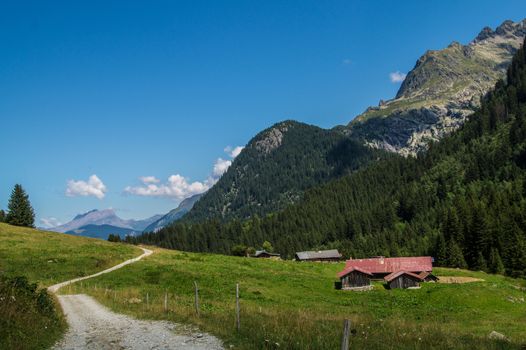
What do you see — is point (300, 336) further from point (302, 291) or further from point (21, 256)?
point (21, 256)

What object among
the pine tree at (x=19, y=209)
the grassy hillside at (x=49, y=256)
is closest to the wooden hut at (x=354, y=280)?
the grassy hillside at (x=49, y=256)

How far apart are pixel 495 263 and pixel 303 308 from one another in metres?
77.7

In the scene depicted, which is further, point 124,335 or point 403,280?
point 403,280

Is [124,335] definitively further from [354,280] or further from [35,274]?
[354,280]

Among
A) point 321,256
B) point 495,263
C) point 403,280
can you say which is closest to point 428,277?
point 403,280

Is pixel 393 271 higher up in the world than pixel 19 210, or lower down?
lower down

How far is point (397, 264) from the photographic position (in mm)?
93125

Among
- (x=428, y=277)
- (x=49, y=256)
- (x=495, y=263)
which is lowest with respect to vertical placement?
(x=428, y=277)

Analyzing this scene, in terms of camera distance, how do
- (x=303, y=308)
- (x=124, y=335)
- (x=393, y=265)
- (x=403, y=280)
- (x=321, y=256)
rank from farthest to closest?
(x=321, y=256)
(x=393, y=265)
(x=403, y=280)
(x=303, y=308)
(x=124, y=335)

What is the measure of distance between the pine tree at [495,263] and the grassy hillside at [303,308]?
1600 centimetres

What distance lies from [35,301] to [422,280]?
→ 76.3 m

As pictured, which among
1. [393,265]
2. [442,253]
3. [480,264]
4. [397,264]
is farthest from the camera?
[442,253]

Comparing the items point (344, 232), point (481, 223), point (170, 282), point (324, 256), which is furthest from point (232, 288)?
point (344, 232)

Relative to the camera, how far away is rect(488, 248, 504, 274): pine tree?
301 feet
